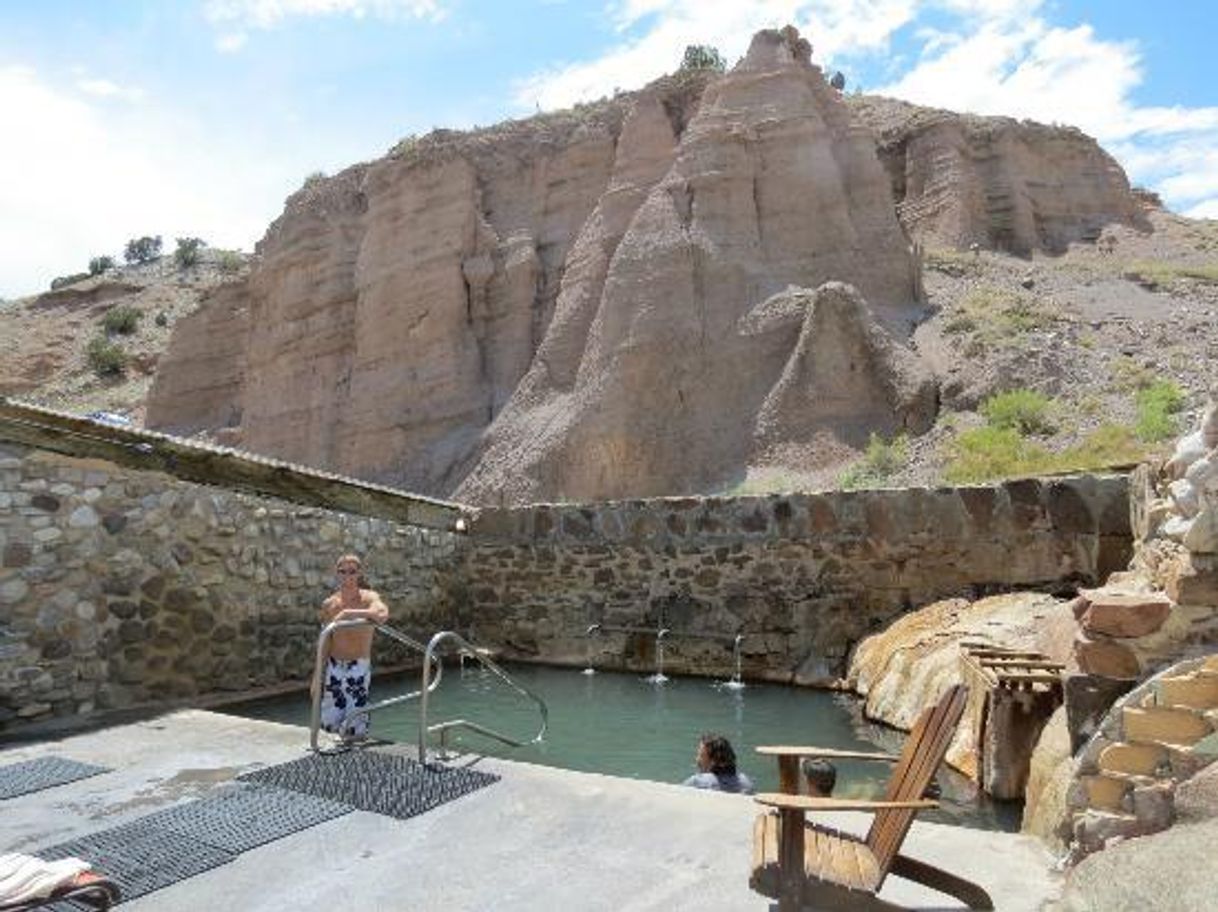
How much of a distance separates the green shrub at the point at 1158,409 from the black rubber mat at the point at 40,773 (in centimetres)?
1534

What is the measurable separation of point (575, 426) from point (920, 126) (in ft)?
49.7

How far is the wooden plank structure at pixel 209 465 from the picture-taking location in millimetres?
8656

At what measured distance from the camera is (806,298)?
73.8ft

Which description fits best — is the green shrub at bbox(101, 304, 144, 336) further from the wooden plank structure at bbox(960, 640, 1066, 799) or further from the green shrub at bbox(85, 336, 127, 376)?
the wooden plank structure at bbox(960, 640, 1066, 799)

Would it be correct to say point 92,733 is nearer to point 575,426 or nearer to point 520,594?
point 520,594

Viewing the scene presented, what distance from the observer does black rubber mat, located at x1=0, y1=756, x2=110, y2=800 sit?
593 cm

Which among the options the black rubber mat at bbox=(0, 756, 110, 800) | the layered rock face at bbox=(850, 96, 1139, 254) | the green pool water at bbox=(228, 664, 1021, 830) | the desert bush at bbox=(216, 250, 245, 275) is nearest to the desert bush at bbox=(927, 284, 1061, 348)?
the layered rock face at bbox=(850, 96, 1139, 254)

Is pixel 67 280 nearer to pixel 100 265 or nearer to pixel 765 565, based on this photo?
pixel 100 265

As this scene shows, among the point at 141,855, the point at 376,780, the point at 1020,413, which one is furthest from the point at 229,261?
the point at 141,855

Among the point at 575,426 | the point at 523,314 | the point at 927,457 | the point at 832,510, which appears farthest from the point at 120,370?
the point at 832,510

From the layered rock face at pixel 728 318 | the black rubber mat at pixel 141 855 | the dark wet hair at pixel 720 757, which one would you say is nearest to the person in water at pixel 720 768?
the dark wet hair at pixel 720 757

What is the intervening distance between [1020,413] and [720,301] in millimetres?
6989

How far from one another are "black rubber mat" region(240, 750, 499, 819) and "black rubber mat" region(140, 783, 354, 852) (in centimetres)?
13

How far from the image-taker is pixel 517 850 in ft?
15.7
